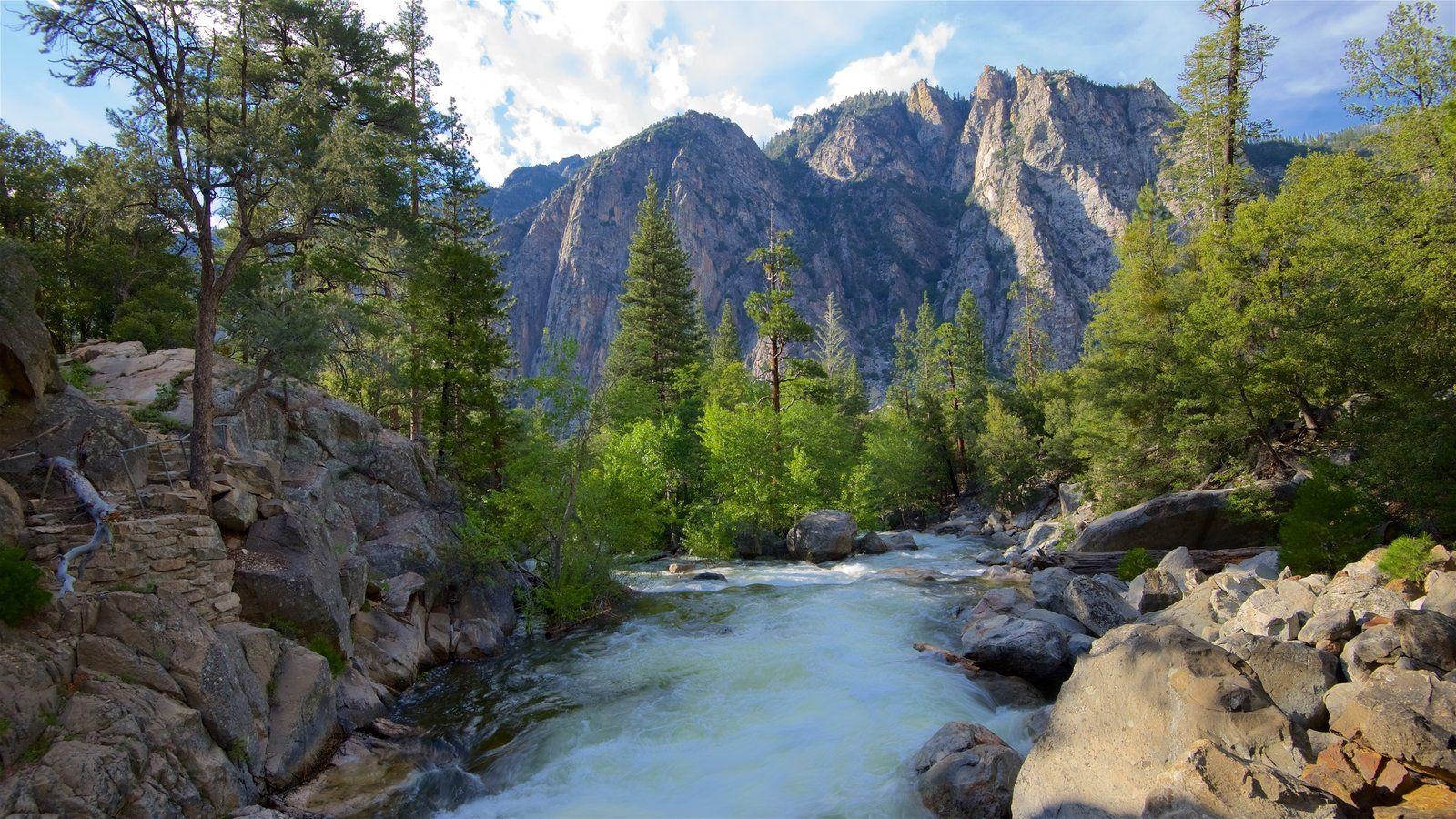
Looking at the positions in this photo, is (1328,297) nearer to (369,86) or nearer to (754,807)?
(754,807)

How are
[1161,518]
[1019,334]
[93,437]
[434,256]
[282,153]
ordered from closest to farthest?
1. [93,437]
2. [282,153]
3. [1161,518]
4. [434,256]
5. [1019,334]

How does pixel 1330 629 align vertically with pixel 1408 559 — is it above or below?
below

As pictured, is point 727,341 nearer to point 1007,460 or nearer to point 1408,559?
point 1007,460

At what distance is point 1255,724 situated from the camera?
6059 mm

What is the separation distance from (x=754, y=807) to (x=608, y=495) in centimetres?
1074

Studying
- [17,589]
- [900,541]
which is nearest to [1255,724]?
[17,589]

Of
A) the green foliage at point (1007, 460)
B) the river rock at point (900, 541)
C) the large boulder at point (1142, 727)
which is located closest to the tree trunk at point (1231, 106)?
the river rock at point (900, 541)

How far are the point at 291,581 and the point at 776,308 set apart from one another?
67.6 ft

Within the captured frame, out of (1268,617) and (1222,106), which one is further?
(1222,106)

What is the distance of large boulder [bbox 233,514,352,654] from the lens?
9148 millimetres

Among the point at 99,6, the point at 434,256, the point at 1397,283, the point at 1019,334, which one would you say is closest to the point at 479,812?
the point at 99,6

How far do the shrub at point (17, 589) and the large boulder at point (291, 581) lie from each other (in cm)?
263

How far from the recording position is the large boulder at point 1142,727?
19.6 feet

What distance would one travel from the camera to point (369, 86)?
1684cm
